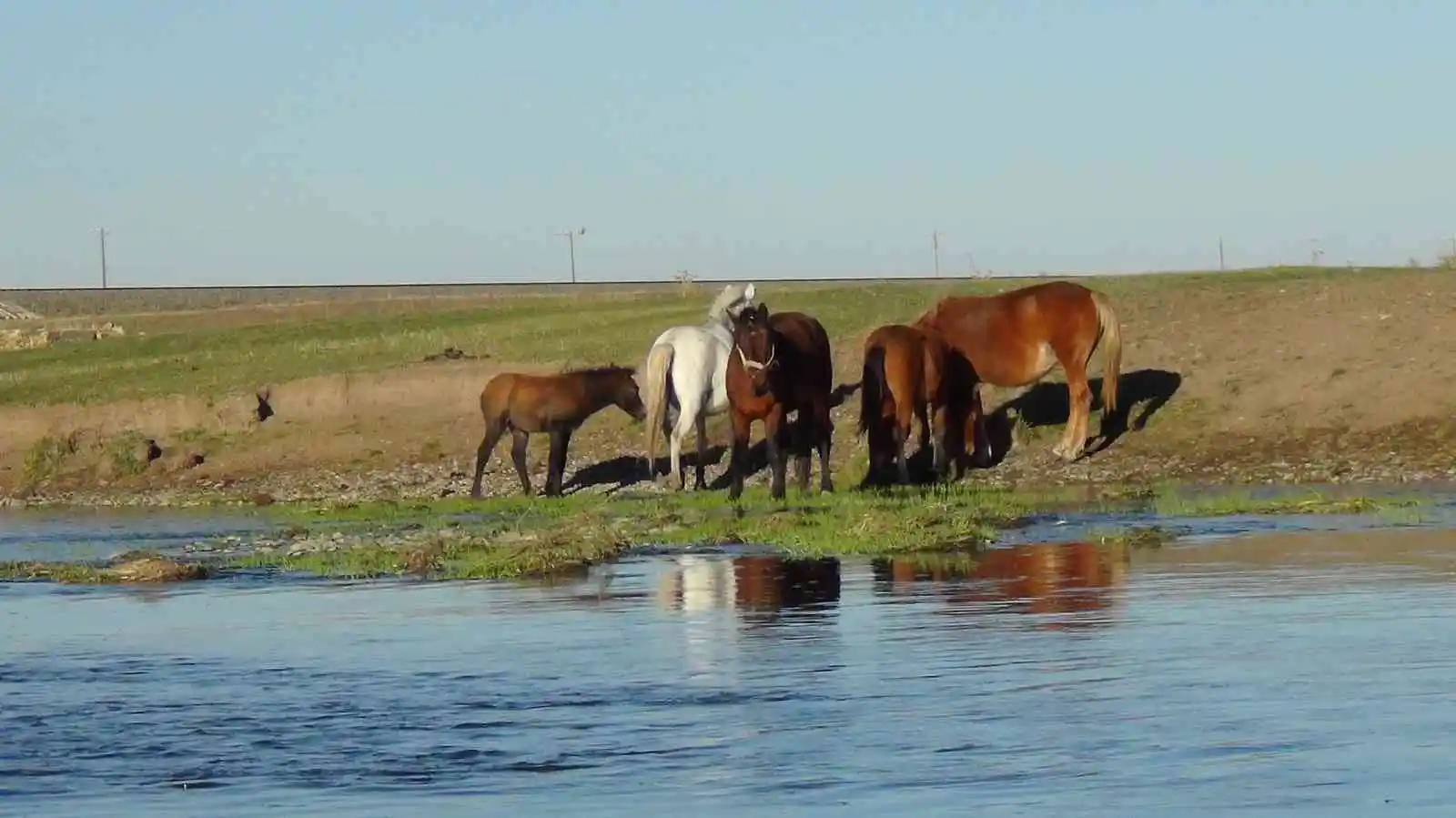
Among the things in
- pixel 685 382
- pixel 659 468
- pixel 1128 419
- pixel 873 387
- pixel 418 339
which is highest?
pixel 418 339

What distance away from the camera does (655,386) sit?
84.0ft

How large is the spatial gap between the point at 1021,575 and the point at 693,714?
211 inches

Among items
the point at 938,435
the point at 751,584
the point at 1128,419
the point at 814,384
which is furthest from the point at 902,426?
the point at 751,584

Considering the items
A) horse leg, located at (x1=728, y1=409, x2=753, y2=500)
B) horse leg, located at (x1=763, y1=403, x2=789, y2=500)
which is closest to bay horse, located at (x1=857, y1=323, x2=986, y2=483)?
Answer: horse leg, located at (x1=763, y1=403, x2=789, y2=500)

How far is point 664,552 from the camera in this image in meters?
18.0

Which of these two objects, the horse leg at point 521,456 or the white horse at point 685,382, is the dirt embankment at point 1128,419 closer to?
the horse leg at point 521,456

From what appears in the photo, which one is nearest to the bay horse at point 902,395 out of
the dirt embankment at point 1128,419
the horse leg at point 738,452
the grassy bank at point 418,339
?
the dirt embankment at point 1128,419

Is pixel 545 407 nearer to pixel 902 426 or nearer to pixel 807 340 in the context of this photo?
pixel 807 340

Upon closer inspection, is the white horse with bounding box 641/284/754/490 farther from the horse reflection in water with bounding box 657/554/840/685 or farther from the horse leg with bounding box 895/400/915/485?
the horse reflection in water with bounding box 657/554/840/685

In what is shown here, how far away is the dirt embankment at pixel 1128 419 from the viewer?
2438 cm

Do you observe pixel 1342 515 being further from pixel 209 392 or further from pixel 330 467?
pixel 209 392

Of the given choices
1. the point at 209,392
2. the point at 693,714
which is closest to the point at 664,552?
the point at 693,714

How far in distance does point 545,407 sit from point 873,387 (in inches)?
176

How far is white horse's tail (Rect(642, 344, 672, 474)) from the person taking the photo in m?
25.5
